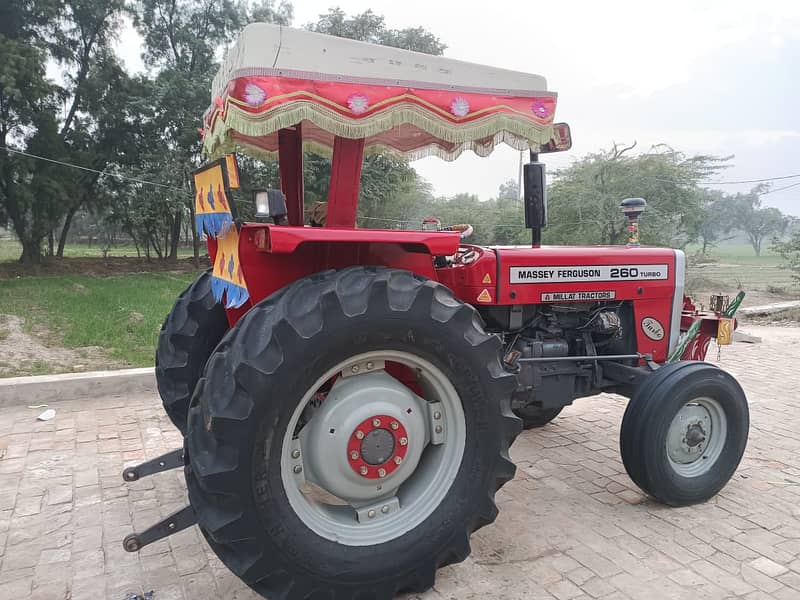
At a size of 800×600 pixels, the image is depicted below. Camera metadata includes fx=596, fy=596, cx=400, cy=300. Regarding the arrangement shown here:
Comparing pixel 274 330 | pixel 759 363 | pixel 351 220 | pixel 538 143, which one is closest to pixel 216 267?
pixel 351 220

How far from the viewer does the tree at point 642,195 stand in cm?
1365

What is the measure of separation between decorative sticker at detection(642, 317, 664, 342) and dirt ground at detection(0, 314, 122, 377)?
16.0ft

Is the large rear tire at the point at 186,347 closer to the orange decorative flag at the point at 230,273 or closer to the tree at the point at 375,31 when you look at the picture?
the orange decorative flag at the point at 230,273

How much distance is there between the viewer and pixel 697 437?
330cm

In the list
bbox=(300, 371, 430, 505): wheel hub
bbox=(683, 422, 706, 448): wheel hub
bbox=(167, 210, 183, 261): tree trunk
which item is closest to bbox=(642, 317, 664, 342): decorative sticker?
bbox=(683, 422, 706, 448): wheel hub

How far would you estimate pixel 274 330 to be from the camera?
2137 mm

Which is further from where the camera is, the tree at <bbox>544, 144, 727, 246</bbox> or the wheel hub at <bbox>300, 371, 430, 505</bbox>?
the tree at <bbox>544, 144, 727, 246</bbox>

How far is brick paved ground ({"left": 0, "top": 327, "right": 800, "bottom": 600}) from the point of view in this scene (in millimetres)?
2566

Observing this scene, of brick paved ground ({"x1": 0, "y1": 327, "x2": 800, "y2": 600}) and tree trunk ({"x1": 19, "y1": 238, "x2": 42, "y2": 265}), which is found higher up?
tree trunk ({"x1": 19, "y1": 238, "x2": 42, "y2": 265})

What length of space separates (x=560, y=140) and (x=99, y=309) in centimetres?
885

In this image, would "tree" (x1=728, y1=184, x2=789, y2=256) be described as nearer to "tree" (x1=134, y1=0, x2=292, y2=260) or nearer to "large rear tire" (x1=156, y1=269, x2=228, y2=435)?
"tree" (x1=134, y1=0, x2=292, y2=260)

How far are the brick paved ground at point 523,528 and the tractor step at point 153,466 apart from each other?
0.30m

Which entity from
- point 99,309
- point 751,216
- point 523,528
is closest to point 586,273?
point 523,528

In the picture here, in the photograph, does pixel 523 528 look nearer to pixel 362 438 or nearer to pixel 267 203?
pixel 362 438
